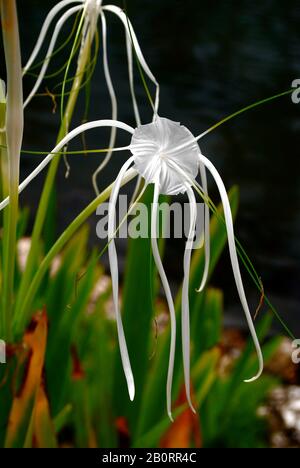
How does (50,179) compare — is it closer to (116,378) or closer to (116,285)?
(116,285)

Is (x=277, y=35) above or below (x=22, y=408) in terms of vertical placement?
above

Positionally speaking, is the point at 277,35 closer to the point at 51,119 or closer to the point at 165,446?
the point at 51,119

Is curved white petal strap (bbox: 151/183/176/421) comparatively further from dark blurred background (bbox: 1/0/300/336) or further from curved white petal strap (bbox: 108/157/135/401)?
dark blurred background (bbox: 1/0/300/336)

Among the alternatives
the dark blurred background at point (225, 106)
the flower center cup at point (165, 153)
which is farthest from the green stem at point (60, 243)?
the dark blurred background at point (225, 106)

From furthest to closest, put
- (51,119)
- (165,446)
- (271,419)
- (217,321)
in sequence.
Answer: (51,119) → (271,419) → (217,321) → (165,446)

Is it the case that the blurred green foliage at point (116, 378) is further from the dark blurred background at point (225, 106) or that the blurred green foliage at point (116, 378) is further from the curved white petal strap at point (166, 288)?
the dark blurred background at point (225, 106)

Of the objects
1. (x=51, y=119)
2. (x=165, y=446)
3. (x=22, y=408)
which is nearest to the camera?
(x=22, y=408)
